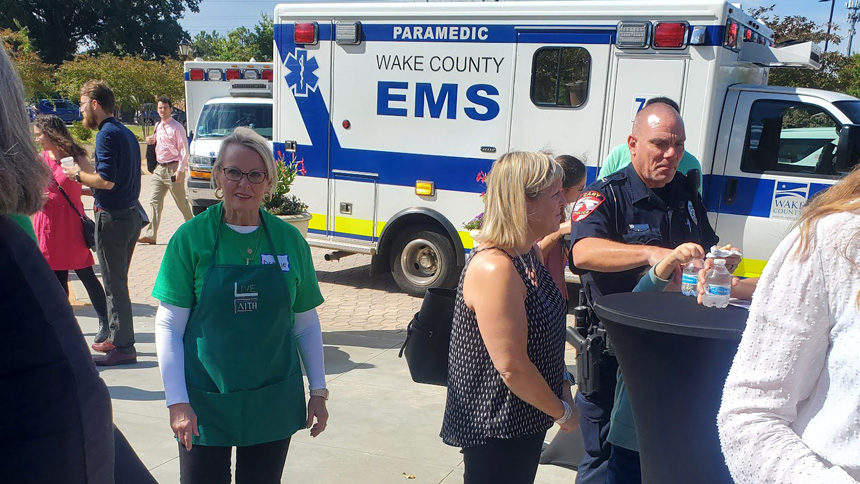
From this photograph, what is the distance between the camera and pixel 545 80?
705 centimetres

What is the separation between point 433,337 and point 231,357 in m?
0.80

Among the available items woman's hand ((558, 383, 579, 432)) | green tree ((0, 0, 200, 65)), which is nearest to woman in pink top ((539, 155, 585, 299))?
woman's hand ((558, 383, 579, 432))

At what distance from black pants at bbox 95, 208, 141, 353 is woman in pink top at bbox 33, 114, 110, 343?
6.0 inches

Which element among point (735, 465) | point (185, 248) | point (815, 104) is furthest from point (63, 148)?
point (815, 104)

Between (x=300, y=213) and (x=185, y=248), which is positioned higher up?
(x=185, y=248)

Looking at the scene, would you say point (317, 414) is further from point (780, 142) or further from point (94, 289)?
point (780, 142)

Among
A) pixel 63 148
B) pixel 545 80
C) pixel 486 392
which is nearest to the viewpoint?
pixel 486 392

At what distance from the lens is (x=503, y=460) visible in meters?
2.46

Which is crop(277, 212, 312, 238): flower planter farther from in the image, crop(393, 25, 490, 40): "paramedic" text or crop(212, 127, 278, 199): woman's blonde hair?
crop(212, 127, 278, 199): woman's blonde hair

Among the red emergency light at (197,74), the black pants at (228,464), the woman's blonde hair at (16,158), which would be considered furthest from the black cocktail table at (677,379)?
the red emergency light at (197,74)

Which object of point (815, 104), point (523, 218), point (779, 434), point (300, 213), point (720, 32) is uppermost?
point (720, 32)

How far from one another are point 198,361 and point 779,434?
1.76 metres

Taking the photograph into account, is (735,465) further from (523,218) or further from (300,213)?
(300,213)

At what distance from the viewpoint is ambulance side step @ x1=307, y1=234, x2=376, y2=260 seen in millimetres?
8086
